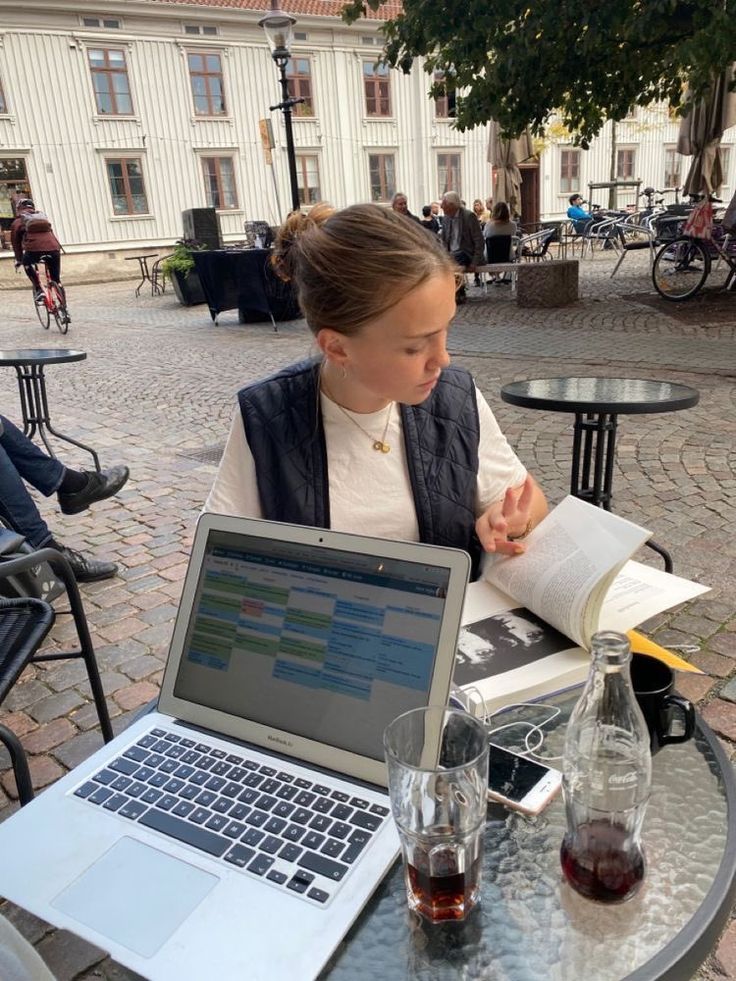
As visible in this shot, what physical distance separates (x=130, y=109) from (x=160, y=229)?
11.9ft

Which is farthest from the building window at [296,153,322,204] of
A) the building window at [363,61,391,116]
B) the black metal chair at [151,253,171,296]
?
the black metal chair at [151,253,171,296]

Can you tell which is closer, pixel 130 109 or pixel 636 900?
pixel 636 900

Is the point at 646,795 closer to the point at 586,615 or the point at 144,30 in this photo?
the point at 586,615

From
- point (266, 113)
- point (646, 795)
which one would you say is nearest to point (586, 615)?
point (646, 795)

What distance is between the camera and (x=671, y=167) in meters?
31.0

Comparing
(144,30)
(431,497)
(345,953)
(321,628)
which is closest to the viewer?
(345,953)

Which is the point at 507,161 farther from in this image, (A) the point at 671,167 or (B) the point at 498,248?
(A) the point at 671,167

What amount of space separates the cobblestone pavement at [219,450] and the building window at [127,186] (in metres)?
14.3

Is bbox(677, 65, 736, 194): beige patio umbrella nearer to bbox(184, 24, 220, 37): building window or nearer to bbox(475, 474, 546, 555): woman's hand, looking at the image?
bbox(475, 474, 546, 555): woman's hand

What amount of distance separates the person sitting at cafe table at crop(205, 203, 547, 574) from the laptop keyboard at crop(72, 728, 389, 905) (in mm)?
640

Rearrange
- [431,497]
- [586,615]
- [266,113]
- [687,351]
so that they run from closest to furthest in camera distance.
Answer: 1. [586,615]
2. [431,497]
3. [687,351]
4. [266,113]

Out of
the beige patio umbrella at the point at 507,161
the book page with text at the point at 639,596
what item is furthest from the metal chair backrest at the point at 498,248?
the book page with text at the point at 639,596

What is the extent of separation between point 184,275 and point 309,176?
1475 cm

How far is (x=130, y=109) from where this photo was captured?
23.1 m
